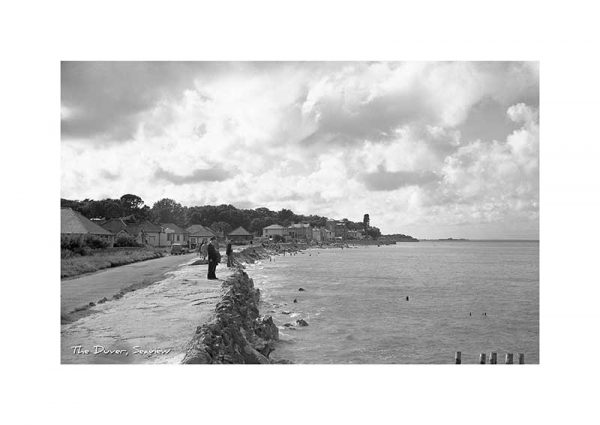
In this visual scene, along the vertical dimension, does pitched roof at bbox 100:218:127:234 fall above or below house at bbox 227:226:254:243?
above

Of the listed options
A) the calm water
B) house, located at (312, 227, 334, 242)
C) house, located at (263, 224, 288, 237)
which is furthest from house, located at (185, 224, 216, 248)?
house, located at (312, 227, 334, 242)

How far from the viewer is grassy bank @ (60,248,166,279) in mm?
8852

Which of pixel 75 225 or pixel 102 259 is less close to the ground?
pixel 75 225

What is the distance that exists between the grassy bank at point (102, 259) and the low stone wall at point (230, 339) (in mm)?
2914

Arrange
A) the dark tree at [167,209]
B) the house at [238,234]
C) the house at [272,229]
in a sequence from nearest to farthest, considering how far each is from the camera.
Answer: the dark tree at [167,209]
the house at [238,234]
the house at [272,229]

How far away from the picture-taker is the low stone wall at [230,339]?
5577 mm

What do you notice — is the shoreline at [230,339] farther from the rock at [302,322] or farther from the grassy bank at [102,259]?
the grassy bank at [102,259]

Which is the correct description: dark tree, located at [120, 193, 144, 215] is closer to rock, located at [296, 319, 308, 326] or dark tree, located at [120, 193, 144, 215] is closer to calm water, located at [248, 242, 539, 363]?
calm water, located at [248, 242, 539, 363]

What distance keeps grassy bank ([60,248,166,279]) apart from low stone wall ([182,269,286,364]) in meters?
2.91

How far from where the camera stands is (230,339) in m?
6.48

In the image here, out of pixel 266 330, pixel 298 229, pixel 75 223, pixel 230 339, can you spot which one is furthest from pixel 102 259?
pixel 298 229

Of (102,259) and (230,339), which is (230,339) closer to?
(230,339)

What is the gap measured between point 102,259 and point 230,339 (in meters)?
9.52

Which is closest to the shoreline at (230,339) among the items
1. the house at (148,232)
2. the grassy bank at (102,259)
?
the grassy bank at (102,259)
